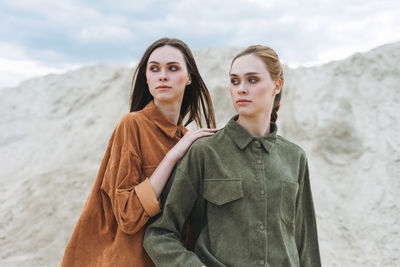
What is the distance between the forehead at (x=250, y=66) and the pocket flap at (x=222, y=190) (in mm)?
589

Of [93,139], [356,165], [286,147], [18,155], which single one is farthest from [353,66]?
[18,155]

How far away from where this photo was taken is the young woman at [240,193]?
2074mm

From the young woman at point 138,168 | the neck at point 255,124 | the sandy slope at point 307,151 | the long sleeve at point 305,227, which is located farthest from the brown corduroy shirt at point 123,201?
the sandy slope at point 307,151

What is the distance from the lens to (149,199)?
214cm

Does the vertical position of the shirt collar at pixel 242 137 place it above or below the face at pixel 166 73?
below

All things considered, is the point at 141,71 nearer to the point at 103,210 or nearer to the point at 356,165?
the point at 103,210

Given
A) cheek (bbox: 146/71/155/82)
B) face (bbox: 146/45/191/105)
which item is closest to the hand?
face (bbox: 146/45/191/105)

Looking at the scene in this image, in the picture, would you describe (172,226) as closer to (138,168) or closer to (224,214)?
(224,214)

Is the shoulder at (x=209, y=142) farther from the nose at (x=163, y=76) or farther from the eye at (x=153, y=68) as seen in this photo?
the eye at (x=153, y=68)

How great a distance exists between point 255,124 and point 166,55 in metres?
0.71

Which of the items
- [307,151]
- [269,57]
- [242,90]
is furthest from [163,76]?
[307,151]

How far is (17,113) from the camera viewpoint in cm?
1269

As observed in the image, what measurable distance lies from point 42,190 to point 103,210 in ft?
21.3

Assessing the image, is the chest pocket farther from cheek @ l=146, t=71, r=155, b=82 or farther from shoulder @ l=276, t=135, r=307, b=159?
cheek @ l=146, t=71, r=155, b=82
